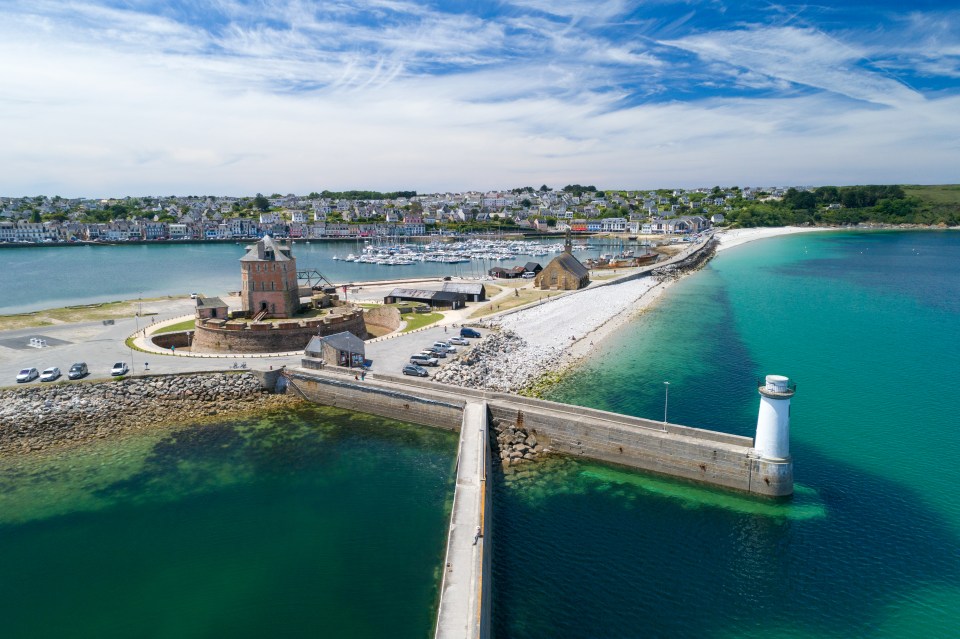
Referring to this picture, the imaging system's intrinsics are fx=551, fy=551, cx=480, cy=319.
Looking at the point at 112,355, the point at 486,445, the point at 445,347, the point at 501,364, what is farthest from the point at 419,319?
the point at 486,445

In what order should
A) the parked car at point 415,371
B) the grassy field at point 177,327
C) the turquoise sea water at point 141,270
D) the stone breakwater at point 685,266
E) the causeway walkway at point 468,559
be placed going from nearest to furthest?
the causeway walkway at point 468,559 → the parked car at point 415,371 → the grassy field at point 177,327 → the turquoise sea water at point 141,270 → the stone breakwater at point 685,266

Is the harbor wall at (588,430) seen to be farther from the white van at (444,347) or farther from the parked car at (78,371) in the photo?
the parked car at (78,371)

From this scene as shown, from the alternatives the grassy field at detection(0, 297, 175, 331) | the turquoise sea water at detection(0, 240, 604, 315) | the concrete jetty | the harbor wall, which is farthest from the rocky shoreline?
the grassy field at detection(0, 297, 175, 331)

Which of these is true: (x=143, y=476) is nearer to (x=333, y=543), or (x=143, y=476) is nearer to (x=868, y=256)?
(x=333, y=543)

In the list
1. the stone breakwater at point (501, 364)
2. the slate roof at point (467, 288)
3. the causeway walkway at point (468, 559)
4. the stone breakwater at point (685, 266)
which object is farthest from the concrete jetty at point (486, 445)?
the stone breakwater at point (685, 266)

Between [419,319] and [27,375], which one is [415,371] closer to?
[419,319]

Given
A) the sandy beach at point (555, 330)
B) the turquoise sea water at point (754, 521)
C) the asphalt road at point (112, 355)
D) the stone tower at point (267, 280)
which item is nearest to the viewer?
the turquoise sea water at point (754, 521)
